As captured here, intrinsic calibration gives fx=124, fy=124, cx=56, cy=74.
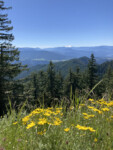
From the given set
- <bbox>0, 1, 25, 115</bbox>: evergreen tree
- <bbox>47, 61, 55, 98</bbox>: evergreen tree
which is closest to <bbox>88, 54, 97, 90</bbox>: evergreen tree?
<bbox>47, 61, 55, 98</bbox>: evergreen tree

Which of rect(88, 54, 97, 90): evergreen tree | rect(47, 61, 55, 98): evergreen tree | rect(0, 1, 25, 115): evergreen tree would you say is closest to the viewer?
rect(0, 1, 25, 115): evergreen tree

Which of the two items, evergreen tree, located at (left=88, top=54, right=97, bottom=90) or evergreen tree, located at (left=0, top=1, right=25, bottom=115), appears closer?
evergreen tree, located at (left=0, top=1, right=25, bottom=115)

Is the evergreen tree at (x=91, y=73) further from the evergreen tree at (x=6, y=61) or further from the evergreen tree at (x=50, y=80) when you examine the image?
the evergreen tree at (x=6, y=61)

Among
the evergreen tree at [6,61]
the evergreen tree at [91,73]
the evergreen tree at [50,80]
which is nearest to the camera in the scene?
the evergreen tree at [6,61]

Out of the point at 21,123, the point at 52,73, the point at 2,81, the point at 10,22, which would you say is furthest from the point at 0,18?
the point at 52,73

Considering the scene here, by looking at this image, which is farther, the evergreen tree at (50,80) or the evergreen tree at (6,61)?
the evergreen tree at (50,80)

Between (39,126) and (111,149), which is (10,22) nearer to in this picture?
(39,126)

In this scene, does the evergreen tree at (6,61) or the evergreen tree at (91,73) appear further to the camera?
the evergreen tree at (91,73)

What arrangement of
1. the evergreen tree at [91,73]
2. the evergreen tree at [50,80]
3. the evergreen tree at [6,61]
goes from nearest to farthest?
the evergreen tree at [6,61] → the evergreen tree at [50,80] → the evergreen tree at [91,73]

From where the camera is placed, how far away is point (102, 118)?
7.79 ft

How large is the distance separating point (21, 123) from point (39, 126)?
46 cm

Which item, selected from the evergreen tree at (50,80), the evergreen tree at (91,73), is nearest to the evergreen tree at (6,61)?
the evergreen tree at (50,80)

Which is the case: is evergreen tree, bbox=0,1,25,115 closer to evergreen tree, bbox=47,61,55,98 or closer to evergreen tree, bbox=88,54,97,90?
evergreen tree, bbox=47,61,55,98

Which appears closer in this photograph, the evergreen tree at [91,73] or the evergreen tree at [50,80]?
the evergreen tree at [50,80]
